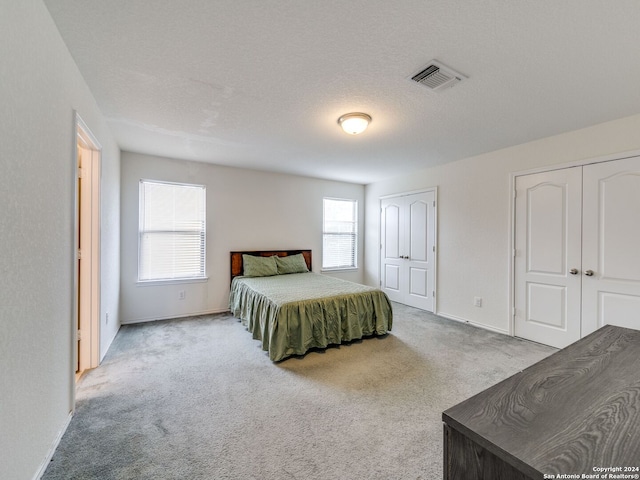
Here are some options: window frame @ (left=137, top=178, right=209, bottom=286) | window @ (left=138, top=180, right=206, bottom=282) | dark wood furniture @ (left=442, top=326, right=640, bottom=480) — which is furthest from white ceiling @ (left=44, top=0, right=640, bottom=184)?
dark wood furniture @ (left=442, top=326, right=640, bottom=480)

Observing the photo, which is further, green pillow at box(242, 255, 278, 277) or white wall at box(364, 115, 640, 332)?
green pillow at box(242, 255, 278, 277)

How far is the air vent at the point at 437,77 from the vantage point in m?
1.90

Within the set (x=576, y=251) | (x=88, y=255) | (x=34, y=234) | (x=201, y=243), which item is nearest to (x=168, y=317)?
(x=201, y=243)

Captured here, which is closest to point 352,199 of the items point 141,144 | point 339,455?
point 141,144

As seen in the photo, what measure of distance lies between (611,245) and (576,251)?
10.9 inches

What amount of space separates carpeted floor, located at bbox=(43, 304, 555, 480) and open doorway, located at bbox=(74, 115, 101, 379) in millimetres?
266

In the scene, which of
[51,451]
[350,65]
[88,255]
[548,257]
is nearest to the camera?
[51,451]

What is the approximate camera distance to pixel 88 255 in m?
2.56

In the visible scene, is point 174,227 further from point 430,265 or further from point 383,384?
point 430,265

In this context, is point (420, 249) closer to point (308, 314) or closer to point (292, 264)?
point (292, 264)

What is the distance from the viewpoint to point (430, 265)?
178 inches

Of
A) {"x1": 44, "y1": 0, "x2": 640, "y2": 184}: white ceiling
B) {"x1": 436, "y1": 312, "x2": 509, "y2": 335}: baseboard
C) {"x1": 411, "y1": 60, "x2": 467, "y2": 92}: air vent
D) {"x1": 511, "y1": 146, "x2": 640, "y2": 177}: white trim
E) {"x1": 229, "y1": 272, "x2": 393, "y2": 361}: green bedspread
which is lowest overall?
{"x1": 436, "y1": 312, "x2": 509, "y2": 335}: baseboard

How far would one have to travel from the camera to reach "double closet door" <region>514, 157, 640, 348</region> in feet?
8.70

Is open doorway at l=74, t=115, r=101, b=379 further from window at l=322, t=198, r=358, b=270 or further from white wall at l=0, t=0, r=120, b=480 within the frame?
window at l=322, t=198, r=358, b=270
